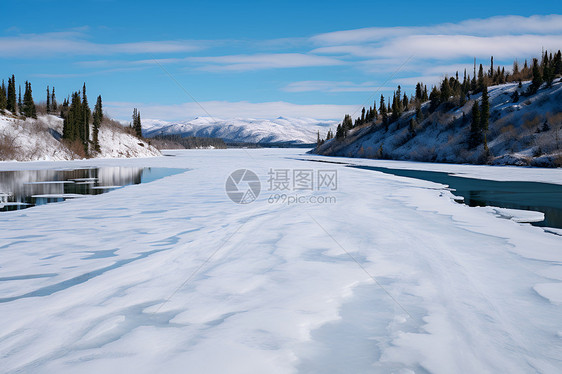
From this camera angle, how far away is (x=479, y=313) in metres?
4.83

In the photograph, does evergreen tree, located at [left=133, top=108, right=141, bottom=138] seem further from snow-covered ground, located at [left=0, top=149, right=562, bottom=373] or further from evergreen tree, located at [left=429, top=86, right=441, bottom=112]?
snow-covered ground, located at [left=0, top=149, right=562, bottom=373]

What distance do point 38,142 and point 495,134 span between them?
8272 centimetres

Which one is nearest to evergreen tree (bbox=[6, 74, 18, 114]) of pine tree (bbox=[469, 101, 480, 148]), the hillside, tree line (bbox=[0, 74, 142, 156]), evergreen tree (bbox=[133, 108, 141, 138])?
tree line (bbox=[0, 74, 142, 156])

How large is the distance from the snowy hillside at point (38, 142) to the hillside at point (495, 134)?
63076 mm

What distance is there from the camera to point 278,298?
5367 mm

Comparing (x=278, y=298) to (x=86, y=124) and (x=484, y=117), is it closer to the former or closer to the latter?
(x=484, y=117)

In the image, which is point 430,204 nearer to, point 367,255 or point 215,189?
point 367,255

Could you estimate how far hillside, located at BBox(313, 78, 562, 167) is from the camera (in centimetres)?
5179

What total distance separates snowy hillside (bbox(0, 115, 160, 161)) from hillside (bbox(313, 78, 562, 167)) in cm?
6308

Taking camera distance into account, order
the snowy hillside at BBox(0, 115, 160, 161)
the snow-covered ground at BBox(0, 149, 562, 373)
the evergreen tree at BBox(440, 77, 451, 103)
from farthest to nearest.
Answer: the evergreen tree at BBox(440, 77, 451, 103) → the snowy hillside at BBox(0, 115, 160, 161) → the snow-covered ground at BBox(0, 149, 562, 373)

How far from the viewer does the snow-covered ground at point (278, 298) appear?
3.79 m

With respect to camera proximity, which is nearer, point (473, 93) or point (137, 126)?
point (473, 93)

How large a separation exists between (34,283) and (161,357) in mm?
3361

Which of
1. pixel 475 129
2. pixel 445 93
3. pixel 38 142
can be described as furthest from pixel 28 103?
pixel 445 93
